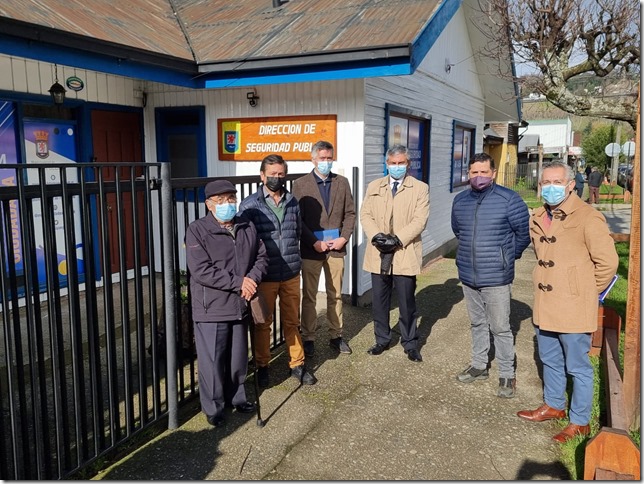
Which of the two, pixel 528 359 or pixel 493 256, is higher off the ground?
pixel 493 256

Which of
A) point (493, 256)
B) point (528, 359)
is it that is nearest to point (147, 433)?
point (493, 256)

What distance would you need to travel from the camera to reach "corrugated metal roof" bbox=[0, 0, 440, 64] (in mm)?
5547

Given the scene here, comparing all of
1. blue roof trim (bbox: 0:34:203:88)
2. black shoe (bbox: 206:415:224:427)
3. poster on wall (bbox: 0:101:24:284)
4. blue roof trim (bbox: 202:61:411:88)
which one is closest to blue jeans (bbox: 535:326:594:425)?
black shoe (bbox: 206:415:224:427)

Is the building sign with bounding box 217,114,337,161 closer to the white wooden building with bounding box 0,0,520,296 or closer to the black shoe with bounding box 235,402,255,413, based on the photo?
the white wooden building with bounding box 0,0,520,296

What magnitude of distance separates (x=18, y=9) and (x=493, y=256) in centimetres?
479

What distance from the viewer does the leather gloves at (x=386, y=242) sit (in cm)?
463

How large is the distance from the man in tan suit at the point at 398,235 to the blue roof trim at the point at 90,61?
306 cm

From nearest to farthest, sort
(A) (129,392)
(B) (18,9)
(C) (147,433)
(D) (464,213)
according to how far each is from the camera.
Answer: (A) (129,392) < (C) (147,433) < (D) (464,213) < (B) (18,9)

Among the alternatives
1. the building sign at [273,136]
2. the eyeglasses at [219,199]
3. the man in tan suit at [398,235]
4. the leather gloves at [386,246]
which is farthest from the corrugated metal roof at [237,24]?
the eyeglasses at [219,199]

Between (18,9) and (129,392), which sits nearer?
(129,392)

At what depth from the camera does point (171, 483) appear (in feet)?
9.55

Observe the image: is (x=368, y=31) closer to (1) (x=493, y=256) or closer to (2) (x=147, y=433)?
(1) (x=493, y=256)

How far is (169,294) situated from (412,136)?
574 centimetres

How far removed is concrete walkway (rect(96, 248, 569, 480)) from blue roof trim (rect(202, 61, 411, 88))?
2.96 m
